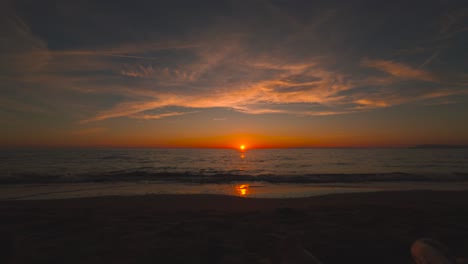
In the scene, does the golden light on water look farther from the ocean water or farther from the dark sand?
the ocean water

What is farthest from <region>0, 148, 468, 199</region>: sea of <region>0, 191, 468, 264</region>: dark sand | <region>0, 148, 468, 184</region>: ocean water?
<region>0, 191, 468, 264</region>: dark sand

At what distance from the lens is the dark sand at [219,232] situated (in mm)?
4387

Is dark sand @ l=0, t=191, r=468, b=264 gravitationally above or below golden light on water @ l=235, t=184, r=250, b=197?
above

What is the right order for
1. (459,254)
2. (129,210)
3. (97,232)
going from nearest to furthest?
(459,254) → (97,232) → (129,210)

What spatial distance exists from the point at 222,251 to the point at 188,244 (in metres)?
0.75

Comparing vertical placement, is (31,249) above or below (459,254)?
above

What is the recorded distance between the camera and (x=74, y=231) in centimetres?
563

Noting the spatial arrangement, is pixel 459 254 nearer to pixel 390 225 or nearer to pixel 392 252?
pixel 392 252

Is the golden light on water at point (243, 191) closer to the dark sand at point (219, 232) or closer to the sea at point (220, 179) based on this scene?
the sea at point (220, 179)

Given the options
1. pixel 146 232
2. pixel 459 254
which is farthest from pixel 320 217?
pixel 146 232

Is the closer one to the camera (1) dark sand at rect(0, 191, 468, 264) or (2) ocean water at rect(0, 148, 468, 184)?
(1) dark sand at rect(0, 191, 468, 264)

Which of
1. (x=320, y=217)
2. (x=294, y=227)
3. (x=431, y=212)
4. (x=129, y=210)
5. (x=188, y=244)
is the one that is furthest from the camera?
(x=129, y=210)

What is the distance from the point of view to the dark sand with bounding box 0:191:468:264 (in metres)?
4.39

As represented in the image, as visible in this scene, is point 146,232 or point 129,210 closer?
point 146,232
